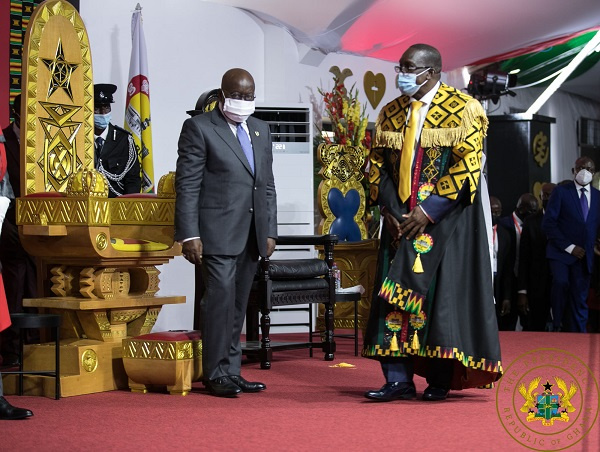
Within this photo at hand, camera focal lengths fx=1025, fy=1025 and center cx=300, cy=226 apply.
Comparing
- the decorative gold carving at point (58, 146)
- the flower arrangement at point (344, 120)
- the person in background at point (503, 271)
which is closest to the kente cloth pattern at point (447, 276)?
the decorative gold carving at point (58, 146)

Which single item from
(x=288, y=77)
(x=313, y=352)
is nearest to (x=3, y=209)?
(x=313, y=352)

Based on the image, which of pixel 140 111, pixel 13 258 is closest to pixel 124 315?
pixel 13 258

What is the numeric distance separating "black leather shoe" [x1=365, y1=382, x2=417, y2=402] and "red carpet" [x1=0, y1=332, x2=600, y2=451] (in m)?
0.04

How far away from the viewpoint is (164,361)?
15.3ft

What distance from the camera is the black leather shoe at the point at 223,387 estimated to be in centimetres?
448

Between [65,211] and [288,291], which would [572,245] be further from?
[65,211]

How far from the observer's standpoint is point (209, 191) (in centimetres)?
461

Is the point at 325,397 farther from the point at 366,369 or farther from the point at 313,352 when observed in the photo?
the point at 313,352

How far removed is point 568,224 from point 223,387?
4913 mm

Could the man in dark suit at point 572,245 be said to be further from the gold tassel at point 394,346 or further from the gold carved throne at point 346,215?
the gold tassel at point 394,346

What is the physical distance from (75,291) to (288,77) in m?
4.68

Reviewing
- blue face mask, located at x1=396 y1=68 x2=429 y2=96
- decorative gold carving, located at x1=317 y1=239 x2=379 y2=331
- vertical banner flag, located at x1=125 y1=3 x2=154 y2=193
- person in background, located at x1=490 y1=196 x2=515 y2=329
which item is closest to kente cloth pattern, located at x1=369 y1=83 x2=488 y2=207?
blue face mask, located at x1=396 y1=68 x2=429 y2=96

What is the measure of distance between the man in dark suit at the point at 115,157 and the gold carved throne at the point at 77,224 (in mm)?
599

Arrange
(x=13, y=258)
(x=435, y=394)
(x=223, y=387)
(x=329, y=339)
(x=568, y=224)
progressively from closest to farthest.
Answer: (x=435, y=394) < (x=223, y=387) < (x=13, y=258) < (x=329, y=339) < (x=568, y=224)
